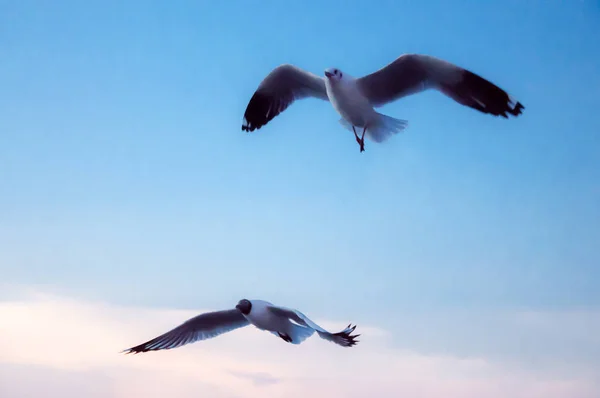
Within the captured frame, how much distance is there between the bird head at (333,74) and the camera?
5.88 meters

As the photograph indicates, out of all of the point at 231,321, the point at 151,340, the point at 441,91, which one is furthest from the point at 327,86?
the point at 151,340

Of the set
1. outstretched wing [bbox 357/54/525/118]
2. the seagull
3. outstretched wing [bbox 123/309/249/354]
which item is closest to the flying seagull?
outstretched wing [bbox 357/54/525/118]

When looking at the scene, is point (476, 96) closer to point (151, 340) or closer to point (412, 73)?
point (412, 73)

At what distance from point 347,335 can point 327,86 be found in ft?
6.18

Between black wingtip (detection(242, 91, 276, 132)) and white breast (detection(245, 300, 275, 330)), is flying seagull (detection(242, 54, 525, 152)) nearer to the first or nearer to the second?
black wingtip (detection(242, 91, 276, 132))

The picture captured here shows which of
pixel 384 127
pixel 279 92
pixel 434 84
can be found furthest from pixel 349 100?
pixel 279 92

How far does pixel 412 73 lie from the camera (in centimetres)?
587

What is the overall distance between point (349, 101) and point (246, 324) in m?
2.05

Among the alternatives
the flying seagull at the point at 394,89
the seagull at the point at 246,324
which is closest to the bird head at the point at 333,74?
the flying seagull at the point at 394,89

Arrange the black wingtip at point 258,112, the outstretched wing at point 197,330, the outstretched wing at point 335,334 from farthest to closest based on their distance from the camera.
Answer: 1. the black wingtip at point 258,112
2. the outstretched wing at point 197,330
3. the outstretched wing at point 335,334

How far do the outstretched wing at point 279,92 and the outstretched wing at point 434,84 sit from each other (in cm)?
61

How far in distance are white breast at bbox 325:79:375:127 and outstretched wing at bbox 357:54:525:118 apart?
8 centimetres

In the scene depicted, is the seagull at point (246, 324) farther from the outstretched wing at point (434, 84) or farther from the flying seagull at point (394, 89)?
the outstretched wing at point (434, 84)

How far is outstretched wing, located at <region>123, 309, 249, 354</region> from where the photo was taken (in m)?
6.43
